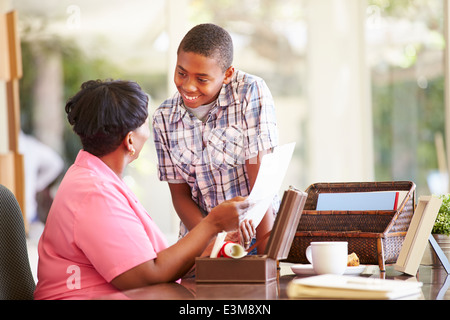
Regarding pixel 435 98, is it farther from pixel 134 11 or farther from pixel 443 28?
pixel 134 11

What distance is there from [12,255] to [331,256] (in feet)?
2.56

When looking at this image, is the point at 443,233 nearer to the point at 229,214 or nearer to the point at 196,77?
the point at 229,214

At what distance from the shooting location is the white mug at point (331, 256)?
1.48 meters

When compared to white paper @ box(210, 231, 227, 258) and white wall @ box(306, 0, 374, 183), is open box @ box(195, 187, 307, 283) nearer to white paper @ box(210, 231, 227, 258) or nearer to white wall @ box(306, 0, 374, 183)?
white paper @ box(210, 231, 227, 258)

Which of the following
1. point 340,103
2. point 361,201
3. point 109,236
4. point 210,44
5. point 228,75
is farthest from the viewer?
point 340,103

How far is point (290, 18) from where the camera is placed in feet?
15.4

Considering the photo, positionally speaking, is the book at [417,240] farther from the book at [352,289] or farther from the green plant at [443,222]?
the book at [352,289]

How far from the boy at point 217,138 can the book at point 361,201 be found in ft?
0.75

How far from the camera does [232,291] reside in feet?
4.13

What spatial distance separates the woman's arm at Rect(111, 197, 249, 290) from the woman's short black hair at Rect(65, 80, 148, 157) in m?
0.32

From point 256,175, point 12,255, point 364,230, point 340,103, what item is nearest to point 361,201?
point 364,230

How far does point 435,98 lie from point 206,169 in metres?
3.01

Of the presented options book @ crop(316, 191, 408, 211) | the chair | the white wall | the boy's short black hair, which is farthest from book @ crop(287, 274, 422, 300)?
the white wall

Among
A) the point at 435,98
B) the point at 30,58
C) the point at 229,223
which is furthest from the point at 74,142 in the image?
the point at 229,223
